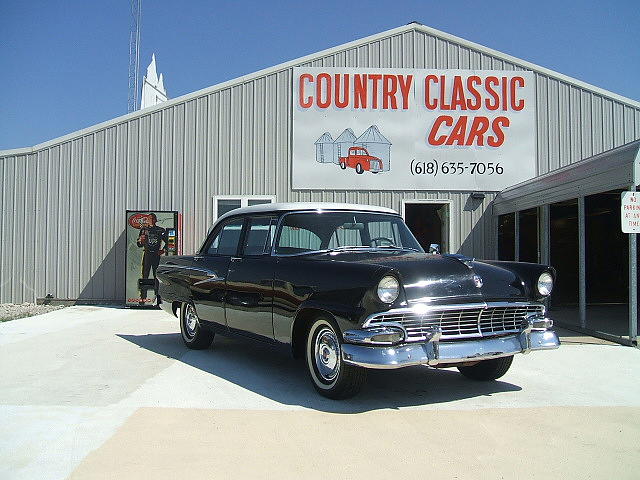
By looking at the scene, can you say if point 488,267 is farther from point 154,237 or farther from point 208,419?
point 154,237

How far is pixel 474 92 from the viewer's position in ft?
40.5

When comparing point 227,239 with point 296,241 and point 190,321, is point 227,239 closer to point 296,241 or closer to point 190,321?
point 296,241

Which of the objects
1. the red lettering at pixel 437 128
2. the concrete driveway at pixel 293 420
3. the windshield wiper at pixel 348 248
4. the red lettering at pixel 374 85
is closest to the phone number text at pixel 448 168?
the red lettering at pixel 437 128

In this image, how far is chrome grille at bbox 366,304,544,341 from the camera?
13.2 feet

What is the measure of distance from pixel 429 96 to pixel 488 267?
8.31 m

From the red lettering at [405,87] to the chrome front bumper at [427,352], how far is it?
8741 mm

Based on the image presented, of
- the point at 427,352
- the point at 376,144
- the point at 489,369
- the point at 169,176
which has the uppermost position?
the point at 376,144

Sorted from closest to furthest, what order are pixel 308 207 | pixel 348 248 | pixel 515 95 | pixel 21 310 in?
1. pixel 348 248
2. pixel 308 207
3. pixel 21 310
4. pixel 515 95

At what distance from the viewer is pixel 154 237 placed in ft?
37.2

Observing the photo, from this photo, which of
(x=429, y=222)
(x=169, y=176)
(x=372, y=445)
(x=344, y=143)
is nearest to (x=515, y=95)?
(x=429, y=222)

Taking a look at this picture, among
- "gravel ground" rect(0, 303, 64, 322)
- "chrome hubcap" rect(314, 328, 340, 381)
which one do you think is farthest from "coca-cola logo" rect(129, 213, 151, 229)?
"chrome hubcap" rect(314, 328, 340, 381)

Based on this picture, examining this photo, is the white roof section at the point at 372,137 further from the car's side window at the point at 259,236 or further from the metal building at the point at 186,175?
the car's side window at the point at 259,236

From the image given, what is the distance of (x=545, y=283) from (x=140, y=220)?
8.59 metres

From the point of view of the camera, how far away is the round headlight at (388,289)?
3.99 m
